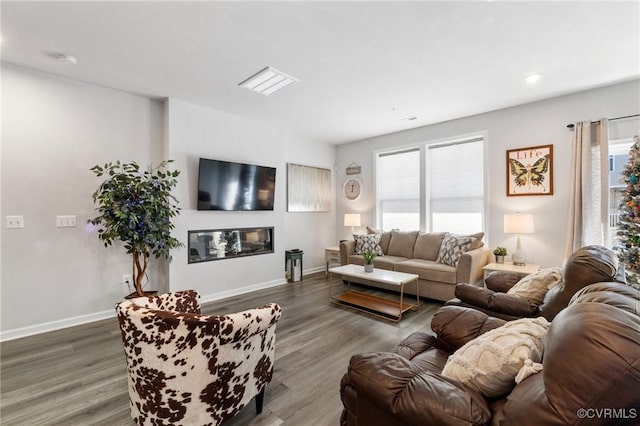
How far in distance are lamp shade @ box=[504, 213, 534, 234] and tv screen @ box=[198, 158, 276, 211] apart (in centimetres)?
351

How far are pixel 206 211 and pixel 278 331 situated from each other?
2053 millimetres

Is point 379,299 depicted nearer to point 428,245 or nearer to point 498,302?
point 428,245

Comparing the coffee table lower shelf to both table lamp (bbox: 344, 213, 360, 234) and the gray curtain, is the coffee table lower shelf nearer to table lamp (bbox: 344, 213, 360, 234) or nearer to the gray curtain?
table lamp (bbox: 344, 213, 360, 234)

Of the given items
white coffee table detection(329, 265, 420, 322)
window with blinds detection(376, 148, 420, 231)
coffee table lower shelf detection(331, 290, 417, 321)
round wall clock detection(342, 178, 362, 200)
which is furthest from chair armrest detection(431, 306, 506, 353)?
round wall clock detection(342, 178, 362, 200)

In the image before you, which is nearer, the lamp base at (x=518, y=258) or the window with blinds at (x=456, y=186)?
the lamp base at (x=518, y=258)

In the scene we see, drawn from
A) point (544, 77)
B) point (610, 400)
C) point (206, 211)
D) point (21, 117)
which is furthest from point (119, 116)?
point (544, 77)

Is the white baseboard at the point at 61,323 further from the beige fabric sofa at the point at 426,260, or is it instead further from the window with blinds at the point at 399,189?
the window with blinds at the point at 399,189

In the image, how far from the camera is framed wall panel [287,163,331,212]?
17.5 feet

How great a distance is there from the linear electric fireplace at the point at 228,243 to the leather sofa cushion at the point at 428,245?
248 centimetres

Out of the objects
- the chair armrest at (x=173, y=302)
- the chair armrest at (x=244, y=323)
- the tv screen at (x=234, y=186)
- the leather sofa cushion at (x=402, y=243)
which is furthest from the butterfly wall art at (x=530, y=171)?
the chair armrest at (x=173, y=302)

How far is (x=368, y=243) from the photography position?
4.86m

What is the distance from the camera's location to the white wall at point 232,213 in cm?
378

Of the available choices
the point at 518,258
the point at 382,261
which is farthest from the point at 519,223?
the point at 382,261

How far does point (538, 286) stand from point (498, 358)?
1475 millimetres
